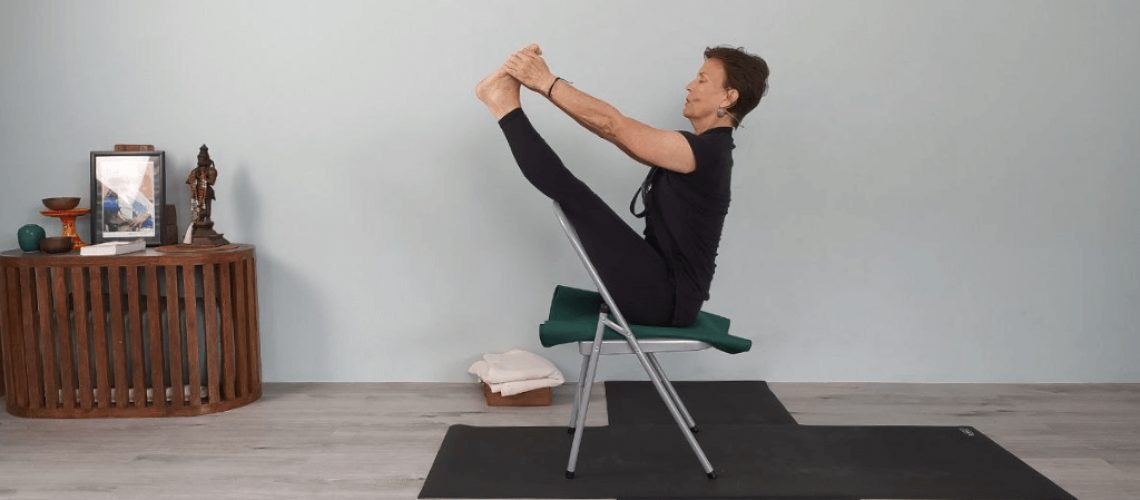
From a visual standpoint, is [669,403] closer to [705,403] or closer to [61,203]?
[705,403]

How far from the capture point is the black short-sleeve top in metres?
2.45

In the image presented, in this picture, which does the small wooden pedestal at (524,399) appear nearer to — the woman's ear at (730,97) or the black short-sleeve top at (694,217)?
the black short-sleeve top at (694,217)

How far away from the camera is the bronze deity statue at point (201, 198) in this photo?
326 centimetres

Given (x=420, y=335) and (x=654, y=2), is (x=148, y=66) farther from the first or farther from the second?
(x=654, y=2)

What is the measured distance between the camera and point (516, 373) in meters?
3.21

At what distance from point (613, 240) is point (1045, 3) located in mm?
2247

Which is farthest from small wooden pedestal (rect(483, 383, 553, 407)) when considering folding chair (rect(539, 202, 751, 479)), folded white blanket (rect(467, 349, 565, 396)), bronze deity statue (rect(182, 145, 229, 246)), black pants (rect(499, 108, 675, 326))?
bronze deity statue (rect(182, 145, 229, 246))

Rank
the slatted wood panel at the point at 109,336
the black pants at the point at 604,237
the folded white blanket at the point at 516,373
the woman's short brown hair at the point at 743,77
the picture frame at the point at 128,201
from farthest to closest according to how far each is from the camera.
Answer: the picture frame at the point at 128,201, the folded white blanket at the point at 516,373, the slatted wood panel at the point at 109,336, the woman's short brown hair at the point at 743,77, the black pants at the point at 604,237

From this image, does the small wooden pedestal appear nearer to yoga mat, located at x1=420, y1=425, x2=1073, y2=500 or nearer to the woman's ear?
yoga mat, located at x1=420, y1=425, x2=1073, y2=500

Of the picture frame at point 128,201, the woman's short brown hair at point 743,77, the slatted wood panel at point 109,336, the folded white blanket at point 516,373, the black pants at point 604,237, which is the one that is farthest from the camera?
the picture frame at point 128,201

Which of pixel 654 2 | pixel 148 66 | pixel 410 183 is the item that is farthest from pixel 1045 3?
pixel 148 66

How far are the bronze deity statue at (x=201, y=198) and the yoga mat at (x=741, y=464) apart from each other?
120cm

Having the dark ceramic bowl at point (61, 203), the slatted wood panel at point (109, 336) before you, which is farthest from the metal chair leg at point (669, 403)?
the dark ceramic bowl at point (61, 203)

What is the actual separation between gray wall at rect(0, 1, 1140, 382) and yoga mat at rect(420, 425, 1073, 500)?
752mm
